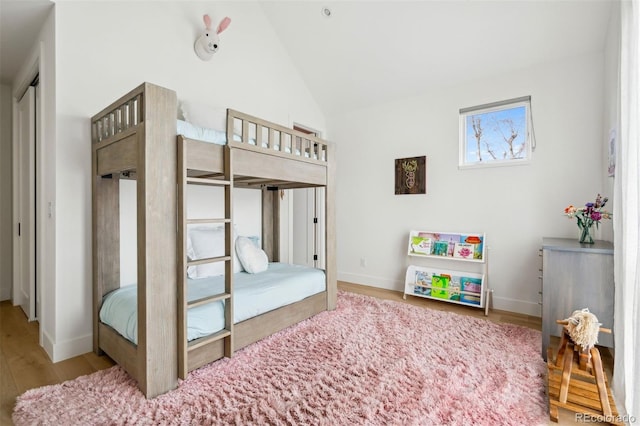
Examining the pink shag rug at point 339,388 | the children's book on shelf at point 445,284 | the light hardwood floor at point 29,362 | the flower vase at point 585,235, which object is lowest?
the light hardwood floor at point 29,362

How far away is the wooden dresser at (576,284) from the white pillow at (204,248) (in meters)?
2.38

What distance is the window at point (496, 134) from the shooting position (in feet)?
10.0

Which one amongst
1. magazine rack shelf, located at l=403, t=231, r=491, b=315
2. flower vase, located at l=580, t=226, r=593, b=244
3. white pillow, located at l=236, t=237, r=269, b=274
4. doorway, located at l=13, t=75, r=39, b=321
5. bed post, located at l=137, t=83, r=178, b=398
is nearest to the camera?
bed post, located at l=137, t=83, r=178, b=398

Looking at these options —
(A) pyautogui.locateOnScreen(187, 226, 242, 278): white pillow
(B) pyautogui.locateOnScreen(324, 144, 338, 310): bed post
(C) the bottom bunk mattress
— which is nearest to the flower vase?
(B) pyautogui.locateOnScreen(324, 144, 338, 310): bed post

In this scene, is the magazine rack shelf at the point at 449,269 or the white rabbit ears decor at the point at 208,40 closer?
the white rabbit ears decor at the point at 208,40

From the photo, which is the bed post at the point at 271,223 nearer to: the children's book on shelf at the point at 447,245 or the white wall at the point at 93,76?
the white wall at the point at 93,76

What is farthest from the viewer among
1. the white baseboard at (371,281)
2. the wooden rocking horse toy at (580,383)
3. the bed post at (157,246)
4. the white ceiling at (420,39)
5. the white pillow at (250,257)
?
the white baseboard at (371,281)

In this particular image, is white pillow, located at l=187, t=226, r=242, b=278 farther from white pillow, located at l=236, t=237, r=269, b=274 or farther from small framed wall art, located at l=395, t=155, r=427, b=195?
small framed wall art, located at l=395, t=155, r=427, b=195

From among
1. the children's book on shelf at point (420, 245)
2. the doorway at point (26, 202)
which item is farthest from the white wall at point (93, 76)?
the children's book on shelf at point (420, 245)

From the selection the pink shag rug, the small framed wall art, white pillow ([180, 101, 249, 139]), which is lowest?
the pink shag rug

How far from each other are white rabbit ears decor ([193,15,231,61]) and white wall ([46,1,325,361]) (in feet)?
0.23

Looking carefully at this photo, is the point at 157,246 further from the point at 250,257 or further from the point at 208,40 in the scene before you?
the point at 208,40

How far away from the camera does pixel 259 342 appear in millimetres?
2264

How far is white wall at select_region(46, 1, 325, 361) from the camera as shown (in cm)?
209
